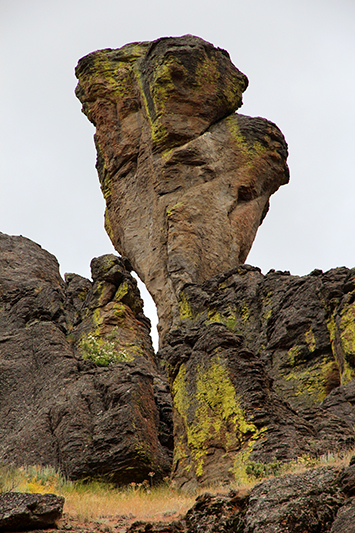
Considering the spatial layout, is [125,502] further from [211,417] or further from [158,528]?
[211,417]

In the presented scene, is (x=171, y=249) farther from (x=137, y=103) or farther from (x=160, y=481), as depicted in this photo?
(x=160, y=481)

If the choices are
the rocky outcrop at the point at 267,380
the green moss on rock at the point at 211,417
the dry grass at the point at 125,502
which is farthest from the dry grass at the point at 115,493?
the green moss on rock at the point at 211,417

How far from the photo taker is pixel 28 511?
11.8 metres

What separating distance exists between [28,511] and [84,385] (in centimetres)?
884

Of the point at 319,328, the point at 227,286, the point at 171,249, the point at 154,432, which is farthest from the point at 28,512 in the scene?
the point at 171,249

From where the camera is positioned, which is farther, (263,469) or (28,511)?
(263,469)

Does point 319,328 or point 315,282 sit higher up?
point 315,282

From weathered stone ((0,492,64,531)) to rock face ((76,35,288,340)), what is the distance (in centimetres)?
2570

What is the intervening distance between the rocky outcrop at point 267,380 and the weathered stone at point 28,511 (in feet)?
15.9

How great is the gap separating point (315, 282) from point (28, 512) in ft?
59.2

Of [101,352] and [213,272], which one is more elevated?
[213,272]

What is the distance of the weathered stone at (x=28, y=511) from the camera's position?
11.7 m

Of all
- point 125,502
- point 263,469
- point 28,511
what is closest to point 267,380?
point 263,469

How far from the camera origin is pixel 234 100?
48.7 m
